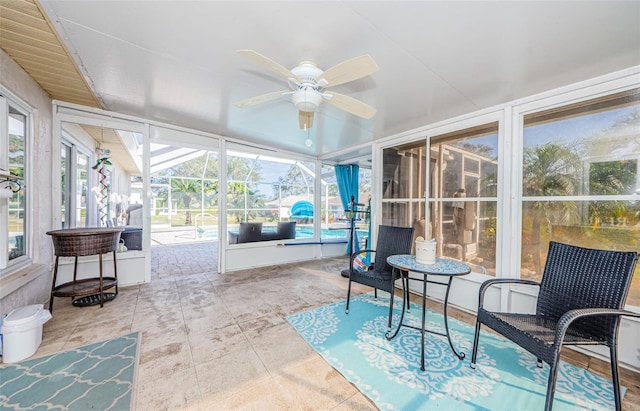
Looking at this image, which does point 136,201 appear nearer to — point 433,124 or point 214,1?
point 214,1

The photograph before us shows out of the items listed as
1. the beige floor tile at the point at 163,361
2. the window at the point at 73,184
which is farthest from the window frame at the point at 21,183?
the beige floor tile at the point at 163,361

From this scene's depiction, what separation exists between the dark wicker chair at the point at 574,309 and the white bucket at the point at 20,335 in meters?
3.36

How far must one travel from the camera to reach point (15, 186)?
7.15 feet

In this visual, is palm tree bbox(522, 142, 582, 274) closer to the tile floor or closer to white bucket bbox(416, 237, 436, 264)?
the tile floor

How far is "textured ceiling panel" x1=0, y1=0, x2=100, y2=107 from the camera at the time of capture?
5.03 ft

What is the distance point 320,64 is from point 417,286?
3033 mm

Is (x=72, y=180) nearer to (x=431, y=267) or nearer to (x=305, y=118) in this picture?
(x=305, y=118)

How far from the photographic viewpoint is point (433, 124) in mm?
3195

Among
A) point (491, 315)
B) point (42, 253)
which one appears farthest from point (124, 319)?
point (491, 315)

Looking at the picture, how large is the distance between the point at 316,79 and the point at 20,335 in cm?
290

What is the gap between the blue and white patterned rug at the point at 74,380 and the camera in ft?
4.57

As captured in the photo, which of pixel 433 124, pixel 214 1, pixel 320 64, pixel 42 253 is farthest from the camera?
pixel 433 124

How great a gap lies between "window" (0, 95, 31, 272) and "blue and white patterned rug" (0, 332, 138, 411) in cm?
108

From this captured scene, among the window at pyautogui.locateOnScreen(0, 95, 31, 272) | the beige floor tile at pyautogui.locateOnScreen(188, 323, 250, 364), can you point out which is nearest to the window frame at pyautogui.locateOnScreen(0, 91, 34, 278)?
the window at pyautogui.locateOnScreen(0, 95, 31, 272)
